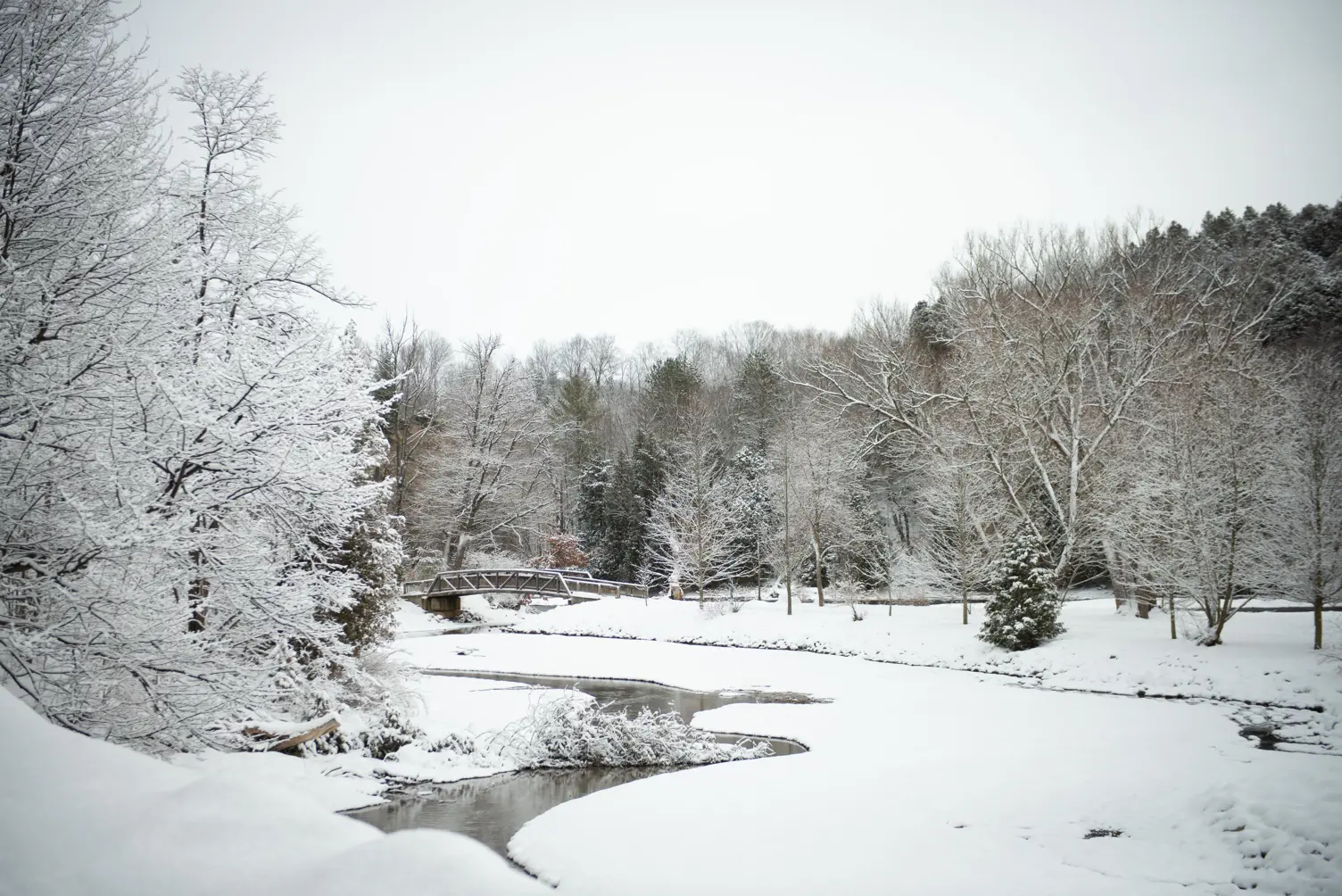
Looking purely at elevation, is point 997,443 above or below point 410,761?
above

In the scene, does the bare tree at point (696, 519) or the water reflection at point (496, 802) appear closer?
the water reflection at point (496, 802)

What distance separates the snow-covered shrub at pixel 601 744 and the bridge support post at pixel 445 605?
19.3 m

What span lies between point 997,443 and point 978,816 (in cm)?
1554

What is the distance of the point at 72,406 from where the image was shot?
4.99m

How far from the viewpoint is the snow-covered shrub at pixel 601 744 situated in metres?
10.7

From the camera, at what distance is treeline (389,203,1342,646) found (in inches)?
577

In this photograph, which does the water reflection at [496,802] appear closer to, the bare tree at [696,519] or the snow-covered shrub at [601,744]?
the snow-covered shrub at [601,744]

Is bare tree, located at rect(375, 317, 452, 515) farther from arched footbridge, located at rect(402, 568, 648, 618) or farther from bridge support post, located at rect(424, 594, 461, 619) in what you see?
bridge support post, located at rect(424, 594, 461, 619)

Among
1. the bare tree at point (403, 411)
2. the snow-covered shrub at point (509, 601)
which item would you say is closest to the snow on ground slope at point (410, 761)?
the bare tree at point (403, 411)

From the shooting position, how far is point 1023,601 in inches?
667

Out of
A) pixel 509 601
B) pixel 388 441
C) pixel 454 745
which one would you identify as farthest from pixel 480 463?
pixel 454 745

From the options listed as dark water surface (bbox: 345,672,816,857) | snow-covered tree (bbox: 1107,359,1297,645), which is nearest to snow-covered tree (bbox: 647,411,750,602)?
dark water surface (bbox: 345,672,816,857)

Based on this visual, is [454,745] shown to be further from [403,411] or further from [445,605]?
[403,411]

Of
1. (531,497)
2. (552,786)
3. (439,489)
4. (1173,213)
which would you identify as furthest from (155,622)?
(1173,213)
